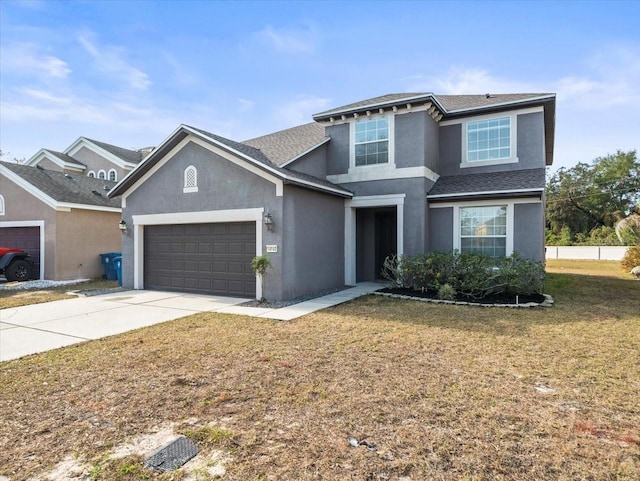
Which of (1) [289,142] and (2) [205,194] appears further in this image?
(1) [289,142]

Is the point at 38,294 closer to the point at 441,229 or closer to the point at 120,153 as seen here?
the point at 441,229

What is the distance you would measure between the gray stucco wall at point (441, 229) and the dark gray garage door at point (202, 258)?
5.82 metres

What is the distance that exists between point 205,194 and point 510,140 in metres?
9.87

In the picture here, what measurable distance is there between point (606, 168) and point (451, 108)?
41442mm

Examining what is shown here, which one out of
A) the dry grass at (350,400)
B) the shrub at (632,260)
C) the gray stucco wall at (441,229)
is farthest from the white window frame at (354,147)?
the shrub at (632,260)

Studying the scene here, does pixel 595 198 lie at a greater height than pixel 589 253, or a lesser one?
greater

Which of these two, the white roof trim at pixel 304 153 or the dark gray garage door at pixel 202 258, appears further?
the white roof trim at pixel 304 153

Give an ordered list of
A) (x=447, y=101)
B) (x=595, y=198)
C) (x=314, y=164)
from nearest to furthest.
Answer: (x=314, y=164)
(x=447, y=101)
(x=595, y=198)

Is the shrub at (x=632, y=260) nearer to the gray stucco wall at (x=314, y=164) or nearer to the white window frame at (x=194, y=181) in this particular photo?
the gray stucco wall at (x=314, y=164)

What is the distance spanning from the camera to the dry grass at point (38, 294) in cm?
997

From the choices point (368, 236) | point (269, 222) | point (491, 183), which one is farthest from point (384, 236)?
point (269, 222)

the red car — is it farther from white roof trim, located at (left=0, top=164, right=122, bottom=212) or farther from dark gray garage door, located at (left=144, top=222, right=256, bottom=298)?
dark gray garage door, located at (left=144, top=222, right=256, bottom=298)

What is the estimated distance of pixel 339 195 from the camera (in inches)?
468

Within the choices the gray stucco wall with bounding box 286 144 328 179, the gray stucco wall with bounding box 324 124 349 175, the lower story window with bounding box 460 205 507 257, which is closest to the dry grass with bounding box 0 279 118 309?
the gray stucco wall with bounding box 286 144 328 179
